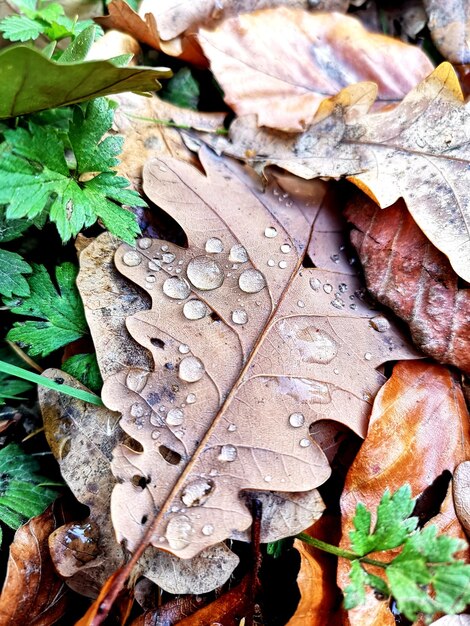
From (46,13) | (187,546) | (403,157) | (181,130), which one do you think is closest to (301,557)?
(187,546)

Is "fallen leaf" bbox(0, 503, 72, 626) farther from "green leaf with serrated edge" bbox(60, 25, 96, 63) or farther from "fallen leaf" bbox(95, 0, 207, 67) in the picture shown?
"fallen leaf" bbox(95, 0, 207, 67)

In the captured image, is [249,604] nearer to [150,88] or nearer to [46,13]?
[150,88]

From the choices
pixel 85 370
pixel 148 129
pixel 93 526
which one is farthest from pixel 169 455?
pixel 148 129

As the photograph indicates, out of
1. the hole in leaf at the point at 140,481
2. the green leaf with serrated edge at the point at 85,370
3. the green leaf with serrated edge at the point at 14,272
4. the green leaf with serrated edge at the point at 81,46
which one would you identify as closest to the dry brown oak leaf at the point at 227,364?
the hole in leaf at the point at 140,481

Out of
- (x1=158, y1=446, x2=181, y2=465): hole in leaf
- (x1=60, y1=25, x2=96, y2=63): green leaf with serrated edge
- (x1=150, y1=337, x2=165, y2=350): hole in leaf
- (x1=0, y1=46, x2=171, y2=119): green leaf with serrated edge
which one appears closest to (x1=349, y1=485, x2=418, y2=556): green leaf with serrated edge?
(x1=158, y1=446, x2=181, y2=465): hole in leaf

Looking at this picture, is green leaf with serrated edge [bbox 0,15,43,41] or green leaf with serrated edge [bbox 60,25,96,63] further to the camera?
green leaf with serrated edge [bbox 0,15,43,41]

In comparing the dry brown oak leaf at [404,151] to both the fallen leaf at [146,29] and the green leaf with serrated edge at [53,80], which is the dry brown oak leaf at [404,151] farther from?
the green leaf with serrated edge at [53,80]
